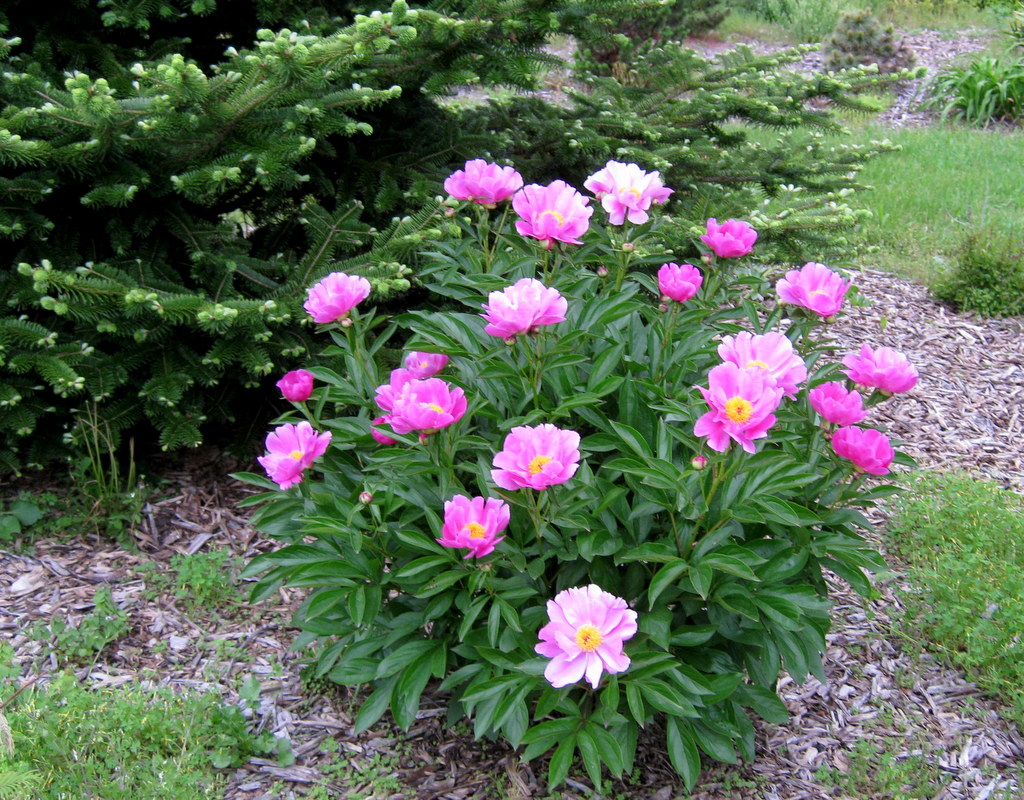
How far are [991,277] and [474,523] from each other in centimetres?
470

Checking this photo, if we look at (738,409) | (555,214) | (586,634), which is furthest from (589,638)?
(555,214)

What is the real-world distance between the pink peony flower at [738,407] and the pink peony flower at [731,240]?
0.72 metres

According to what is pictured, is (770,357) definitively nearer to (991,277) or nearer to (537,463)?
(537,463)

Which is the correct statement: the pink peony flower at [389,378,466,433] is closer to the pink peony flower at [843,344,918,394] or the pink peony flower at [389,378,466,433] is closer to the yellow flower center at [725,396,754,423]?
the yellow flower center at [725,396,754,423]

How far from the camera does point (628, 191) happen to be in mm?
2293

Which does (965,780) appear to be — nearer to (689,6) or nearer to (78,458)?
(78,458)

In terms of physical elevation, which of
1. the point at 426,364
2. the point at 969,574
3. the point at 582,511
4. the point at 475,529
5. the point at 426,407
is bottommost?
the point at 969,574

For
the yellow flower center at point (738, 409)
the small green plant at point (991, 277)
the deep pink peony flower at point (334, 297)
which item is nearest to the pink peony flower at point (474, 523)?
the yellow flower center at point (738, 409)

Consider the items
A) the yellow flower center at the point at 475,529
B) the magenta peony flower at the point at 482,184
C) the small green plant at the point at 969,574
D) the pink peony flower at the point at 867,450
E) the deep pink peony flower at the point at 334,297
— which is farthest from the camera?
the small green plant at the point at 969,574

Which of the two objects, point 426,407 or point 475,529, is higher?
point 426,407

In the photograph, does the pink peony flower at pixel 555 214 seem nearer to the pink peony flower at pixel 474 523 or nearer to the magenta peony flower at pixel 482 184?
the magenta peony flower at pixel 482 184

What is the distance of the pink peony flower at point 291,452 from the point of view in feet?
6.60

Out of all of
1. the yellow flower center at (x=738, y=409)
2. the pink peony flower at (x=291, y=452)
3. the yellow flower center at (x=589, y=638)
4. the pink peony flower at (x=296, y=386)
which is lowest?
the yellow flower center at (x=589, y=638)

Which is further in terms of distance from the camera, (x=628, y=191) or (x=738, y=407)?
(x=628, y=191)
